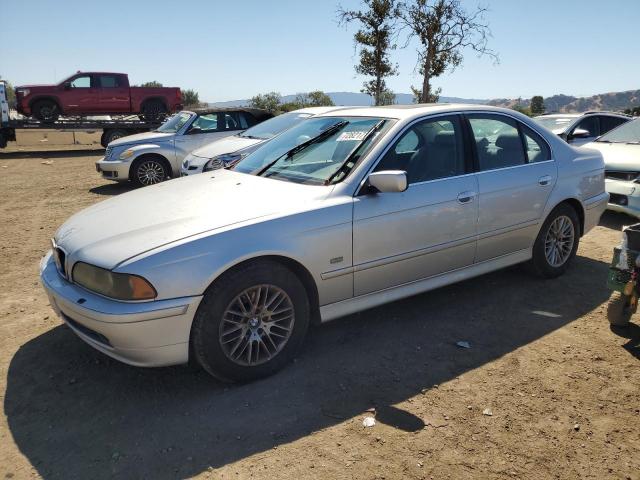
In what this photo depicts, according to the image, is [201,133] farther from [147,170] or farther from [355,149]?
[355,149]

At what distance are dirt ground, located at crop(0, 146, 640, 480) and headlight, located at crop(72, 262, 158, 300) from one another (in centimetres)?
71

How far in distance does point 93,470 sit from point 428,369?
6.84ft

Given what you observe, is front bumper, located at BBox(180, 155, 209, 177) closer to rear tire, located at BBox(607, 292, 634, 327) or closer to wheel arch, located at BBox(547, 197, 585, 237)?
wheel arch, located at BBox(547, 197, 585, 237)

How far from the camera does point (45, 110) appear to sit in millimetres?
17859

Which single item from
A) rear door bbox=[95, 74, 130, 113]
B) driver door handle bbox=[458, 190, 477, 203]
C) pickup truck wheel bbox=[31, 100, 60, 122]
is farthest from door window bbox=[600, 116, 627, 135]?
pickup truck wheel bbox=[31, 100, 60, 122]

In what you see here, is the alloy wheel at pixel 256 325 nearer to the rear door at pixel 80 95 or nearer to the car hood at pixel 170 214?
the car hood at pixel 170 214

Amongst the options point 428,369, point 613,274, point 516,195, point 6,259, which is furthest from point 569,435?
point 6,259

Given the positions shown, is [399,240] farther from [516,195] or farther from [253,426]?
[253,426]

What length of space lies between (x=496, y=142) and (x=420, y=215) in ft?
4.06

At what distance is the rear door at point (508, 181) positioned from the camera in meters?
4.23

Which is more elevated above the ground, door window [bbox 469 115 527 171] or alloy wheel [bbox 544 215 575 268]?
door window [bbox 469 115 527 171]

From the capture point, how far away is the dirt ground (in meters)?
2.60

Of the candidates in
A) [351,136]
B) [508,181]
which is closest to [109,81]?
[351,136]

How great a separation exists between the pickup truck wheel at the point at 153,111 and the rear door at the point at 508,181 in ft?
55.9
